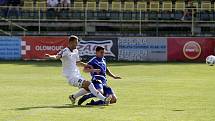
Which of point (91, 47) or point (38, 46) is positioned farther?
point (38, 46)

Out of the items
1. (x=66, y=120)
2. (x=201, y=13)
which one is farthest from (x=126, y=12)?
(x=66, y=120)

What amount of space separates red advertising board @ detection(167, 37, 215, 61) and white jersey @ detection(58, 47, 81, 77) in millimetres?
25910

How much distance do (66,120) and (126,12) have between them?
32602 millimetres

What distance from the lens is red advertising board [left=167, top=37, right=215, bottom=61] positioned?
1615 inches

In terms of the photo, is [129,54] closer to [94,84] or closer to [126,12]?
[126,12]

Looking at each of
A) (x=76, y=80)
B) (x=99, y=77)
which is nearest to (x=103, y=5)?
(x=99, y=77)

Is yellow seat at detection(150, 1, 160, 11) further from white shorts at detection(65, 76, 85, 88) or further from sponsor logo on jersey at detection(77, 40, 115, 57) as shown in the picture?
white shorts at detection(65, 76, 85, 88)

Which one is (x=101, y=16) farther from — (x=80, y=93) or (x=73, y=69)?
(x=73, y=69)

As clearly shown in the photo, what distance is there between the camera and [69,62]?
612 inches

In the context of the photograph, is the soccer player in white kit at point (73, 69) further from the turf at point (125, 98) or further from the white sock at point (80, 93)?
the turf at point (125, 98)

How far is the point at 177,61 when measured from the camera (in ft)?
135

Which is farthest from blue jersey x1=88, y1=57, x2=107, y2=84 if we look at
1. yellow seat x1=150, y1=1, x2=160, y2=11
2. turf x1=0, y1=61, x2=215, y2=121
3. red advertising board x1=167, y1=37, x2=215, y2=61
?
yellow seat x1=150, y1=1, x2=160, y2=11

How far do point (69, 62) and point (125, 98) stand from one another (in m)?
2.89

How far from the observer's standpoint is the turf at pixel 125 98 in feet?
43.6
